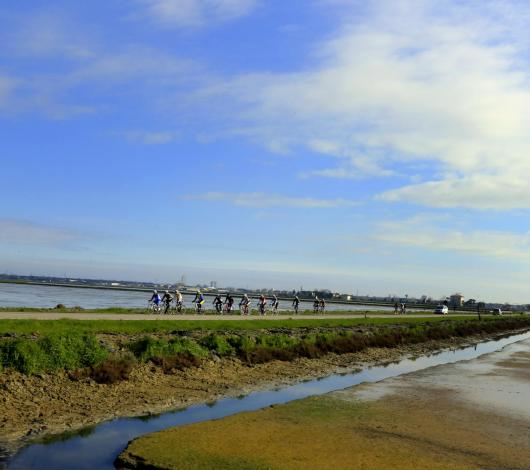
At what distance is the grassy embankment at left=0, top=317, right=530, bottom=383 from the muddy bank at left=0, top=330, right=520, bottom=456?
467 mm

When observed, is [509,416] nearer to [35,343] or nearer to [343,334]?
[35,343]

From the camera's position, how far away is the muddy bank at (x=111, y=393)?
15.5m

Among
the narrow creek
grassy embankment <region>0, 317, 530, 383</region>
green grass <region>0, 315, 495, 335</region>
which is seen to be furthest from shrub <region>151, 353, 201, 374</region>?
green grass <region>0, 315, 495, 335</region>

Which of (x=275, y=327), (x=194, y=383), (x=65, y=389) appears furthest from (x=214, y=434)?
(x=275, y=327)

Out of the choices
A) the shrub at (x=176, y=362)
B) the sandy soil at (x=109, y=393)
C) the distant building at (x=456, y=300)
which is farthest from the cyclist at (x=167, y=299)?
the distant building at (x=456, y=300)

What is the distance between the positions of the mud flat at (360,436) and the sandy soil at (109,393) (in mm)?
3152

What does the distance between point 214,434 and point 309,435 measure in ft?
7.82

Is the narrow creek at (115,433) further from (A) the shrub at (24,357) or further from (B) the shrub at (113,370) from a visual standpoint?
(A) the shrub at (24,357)

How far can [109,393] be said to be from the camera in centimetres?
1902

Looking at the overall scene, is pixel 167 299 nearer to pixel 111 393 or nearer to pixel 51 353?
pixel 51 353

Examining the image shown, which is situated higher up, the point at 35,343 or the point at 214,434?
the point at 35,343

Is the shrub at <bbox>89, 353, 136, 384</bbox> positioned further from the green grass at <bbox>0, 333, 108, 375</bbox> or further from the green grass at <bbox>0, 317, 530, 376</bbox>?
the green grass at <bbox>0, 333, 108, 375</bbox>

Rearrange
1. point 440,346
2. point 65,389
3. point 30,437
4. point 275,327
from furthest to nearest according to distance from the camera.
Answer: point 440,346
point 275,327
point 65,389
point 30,437

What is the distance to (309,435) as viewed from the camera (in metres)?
14.8
